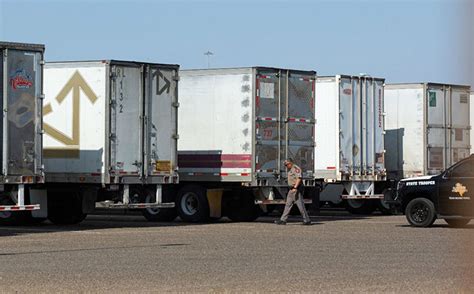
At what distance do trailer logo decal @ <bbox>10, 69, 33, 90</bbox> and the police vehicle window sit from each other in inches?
380

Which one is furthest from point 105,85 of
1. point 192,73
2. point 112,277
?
point 112,277

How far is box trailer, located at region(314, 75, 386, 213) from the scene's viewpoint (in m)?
32.8

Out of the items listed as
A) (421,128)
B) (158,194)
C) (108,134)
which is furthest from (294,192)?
(421,128)

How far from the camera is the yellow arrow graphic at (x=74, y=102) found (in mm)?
26500

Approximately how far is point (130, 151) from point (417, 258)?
11157 millimetres

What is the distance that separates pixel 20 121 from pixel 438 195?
9.49 m

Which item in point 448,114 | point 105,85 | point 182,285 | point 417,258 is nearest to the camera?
point 182,285

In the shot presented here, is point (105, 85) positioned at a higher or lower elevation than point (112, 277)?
higher

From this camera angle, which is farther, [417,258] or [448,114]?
[448,114]

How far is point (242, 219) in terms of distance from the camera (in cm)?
2998

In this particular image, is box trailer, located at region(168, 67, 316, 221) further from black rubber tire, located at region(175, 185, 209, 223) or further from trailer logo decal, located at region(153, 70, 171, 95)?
trailer logo decal, located at region(153, 70, 171, 95)

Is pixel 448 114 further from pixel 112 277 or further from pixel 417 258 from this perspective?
pixel 112 277

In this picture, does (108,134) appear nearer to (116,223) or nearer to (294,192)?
(116,223)

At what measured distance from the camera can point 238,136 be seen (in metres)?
29.0
